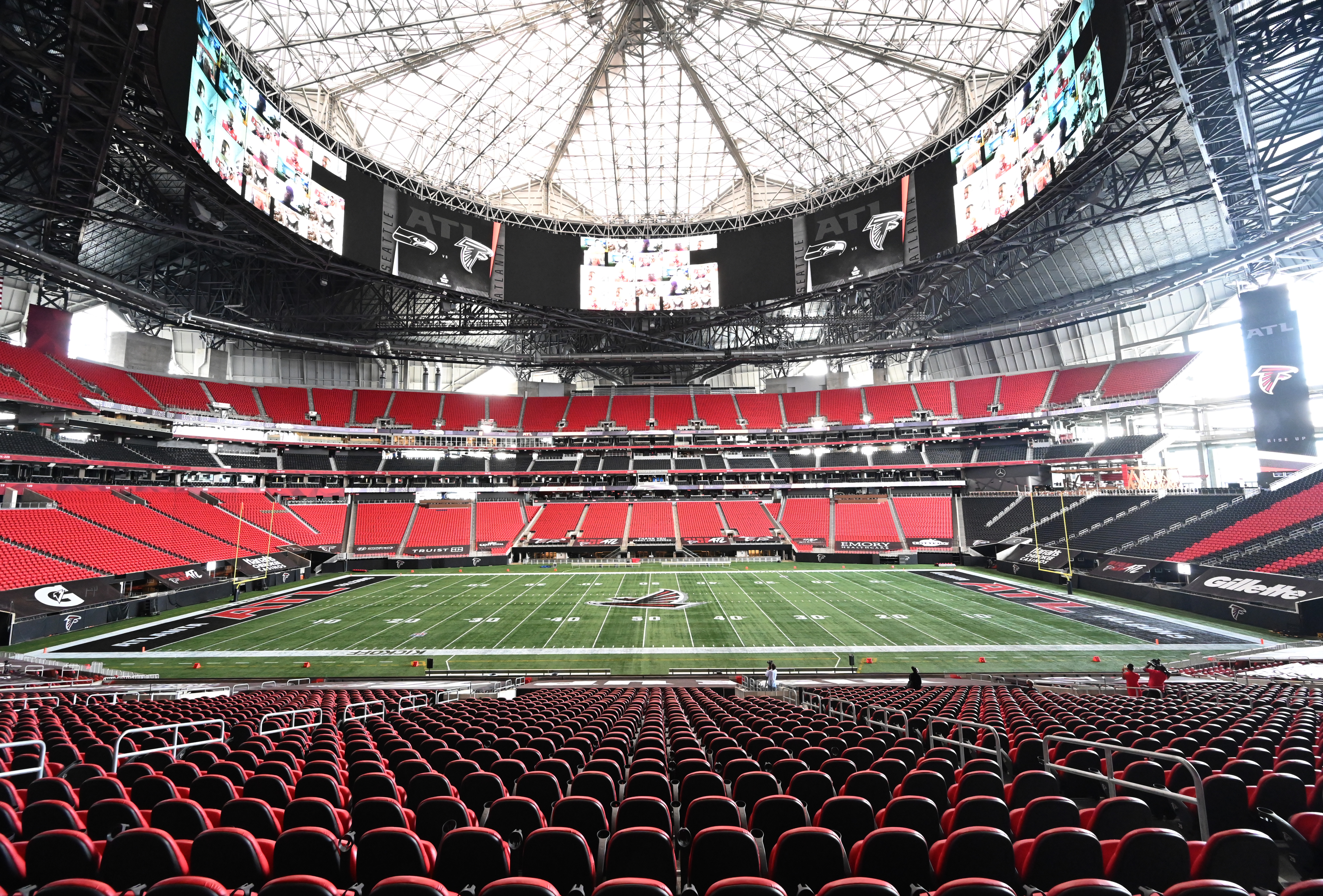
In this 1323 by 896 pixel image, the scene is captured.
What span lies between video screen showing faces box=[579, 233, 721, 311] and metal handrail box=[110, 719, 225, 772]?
4111cm

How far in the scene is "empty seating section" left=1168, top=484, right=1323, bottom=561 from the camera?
2812 centimetres

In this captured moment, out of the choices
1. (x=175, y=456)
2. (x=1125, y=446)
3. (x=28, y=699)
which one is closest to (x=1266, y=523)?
(x=1125, y=446)

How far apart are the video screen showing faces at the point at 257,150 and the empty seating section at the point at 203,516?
21.1 meters

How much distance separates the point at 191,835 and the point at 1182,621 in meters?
35.3

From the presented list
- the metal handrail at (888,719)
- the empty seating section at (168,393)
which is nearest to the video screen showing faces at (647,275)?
the empty seating section at (168,393)

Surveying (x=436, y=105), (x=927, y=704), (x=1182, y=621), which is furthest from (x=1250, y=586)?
(x=436, y=105)

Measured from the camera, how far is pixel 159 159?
27.5m

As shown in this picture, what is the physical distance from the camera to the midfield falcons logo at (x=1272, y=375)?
2556 centimetres

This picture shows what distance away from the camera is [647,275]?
157 ft

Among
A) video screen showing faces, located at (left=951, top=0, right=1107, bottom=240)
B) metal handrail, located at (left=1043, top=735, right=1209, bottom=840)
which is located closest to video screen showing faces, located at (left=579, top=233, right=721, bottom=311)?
video screen showing faces, located at (left=951, top=0, right=1107, bottom=240)

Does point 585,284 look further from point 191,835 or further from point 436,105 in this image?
point 191,835

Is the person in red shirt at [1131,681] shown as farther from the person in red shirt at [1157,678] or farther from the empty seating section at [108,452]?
the empty seating section at [108,452]

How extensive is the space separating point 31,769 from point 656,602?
28.6 meters

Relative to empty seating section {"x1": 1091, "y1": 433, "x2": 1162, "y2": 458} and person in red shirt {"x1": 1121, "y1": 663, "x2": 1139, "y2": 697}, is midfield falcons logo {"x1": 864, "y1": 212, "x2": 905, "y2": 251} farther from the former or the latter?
person in red shirt {"x1": 1121, "y1": 663, "x2": 1139, "y2": 697}
